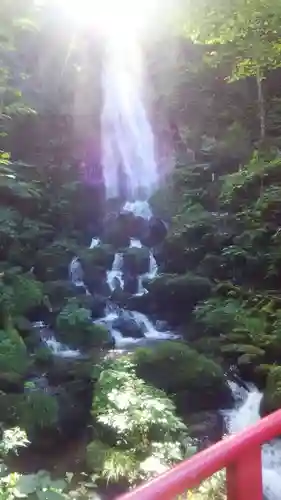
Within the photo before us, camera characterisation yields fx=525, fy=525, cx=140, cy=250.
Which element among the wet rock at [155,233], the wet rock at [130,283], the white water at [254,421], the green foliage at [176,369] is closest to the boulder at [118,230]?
the wet rock at [155,233]

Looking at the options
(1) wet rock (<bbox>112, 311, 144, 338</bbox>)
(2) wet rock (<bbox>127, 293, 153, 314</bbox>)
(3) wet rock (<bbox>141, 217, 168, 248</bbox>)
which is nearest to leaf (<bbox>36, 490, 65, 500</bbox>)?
(1) wet rock (<bbox>112, 311, 144, 338</bbox>)

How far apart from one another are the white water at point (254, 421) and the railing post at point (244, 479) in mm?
4535

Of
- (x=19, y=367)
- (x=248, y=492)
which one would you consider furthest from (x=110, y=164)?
(x=248, y=492)

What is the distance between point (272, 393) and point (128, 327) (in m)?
4.17

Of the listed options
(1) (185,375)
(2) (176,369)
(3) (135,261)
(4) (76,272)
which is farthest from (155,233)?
(1) (185,375)

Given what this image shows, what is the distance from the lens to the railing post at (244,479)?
4.14ft

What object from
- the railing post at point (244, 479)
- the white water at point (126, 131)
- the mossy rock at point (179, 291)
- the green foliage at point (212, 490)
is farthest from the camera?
the white water at point (126, 131)

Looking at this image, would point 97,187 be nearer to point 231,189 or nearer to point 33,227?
point 33,227

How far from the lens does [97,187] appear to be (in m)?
17.2

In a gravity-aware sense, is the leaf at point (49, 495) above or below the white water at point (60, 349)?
below

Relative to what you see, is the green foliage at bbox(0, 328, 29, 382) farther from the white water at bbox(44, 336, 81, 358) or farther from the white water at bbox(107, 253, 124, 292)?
the white water at bbox(107, 253, 124, 292)

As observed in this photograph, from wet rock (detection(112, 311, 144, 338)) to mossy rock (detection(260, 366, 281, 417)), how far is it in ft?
11.9

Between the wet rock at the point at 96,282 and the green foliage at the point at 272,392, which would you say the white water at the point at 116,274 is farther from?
the green foliage at the point at 272,392

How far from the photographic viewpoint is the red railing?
112 centimetres
